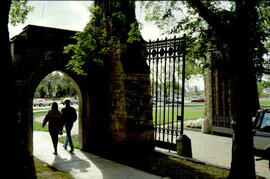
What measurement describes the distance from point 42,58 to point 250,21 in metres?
6.00

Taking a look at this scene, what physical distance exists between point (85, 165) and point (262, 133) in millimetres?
5092

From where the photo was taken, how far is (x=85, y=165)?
690 cm

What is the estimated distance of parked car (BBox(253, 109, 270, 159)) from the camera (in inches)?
262

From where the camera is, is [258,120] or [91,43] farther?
[258,120]

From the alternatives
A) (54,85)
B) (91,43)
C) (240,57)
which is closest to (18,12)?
(91,43)

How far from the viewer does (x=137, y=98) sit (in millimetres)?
7977

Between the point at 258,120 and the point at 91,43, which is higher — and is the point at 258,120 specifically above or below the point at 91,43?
below

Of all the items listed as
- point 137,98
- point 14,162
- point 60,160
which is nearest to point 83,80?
point 137,98

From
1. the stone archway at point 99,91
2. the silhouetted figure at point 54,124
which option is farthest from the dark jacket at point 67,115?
the stone archway at point 99,91

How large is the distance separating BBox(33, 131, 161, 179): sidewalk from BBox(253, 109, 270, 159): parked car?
10.6 feet

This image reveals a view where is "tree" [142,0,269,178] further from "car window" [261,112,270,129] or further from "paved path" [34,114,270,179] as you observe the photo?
"car window" [261,112,270,129]

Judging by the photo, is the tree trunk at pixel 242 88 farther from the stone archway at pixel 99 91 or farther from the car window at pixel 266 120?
the stone archway at pixel 99 91

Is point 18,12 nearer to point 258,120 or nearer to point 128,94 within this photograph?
point 128,94

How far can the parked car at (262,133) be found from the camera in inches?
262
